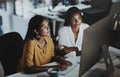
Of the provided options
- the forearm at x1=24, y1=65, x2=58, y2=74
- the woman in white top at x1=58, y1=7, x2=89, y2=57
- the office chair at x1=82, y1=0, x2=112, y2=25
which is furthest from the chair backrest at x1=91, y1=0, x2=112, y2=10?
the forearm at x1=24, y1=65, x2=58, y2=74

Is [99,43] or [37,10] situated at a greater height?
[37,10]

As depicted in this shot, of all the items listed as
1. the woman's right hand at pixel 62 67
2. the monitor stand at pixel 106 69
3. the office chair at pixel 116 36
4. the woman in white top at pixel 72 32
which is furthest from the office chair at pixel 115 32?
the woman's right hand at pixel 62 67

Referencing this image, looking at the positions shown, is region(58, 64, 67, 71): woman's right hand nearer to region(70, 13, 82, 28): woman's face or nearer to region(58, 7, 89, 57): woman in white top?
region(58, 7, 89, 57): woman in white top

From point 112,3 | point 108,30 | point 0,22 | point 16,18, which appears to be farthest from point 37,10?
point 112,3

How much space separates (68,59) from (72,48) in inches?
3.9

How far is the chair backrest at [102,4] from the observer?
2.09 meters

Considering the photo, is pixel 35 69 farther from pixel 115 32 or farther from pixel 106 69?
pixel 115 32

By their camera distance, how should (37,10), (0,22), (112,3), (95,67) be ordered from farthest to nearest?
1. (112,3)
2. (95,67)
3. (37,10)
4. (0,22)

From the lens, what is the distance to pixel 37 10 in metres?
1.71

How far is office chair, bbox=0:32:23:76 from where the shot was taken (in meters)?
1.60

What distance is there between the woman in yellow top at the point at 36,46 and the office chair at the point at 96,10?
0.42m

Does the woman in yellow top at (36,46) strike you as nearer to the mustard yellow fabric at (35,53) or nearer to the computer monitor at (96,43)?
the mustard yellow fabric at (35,53)

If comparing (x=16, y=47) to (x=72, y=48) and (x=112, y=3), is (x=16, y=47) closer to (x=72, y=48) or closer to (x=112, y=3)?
(x=72, y=48)

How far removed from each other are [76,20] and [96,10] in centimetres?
28
